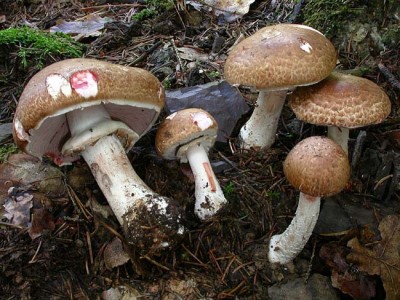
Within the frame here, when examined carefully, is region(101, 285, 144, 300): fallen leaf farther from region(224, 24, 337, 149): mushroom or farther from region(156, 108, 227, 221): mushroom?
region(224, 24, 337, 149): mushroom

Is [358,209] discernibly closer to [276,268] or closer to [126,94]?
[276,268]

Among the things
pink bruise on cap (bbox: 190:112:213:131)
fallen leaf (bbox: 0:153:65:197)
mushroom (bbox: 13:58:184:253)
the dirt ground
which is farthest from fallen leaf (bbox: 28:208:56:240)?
pink bruise on cap (bbox: 190:112:213:131)

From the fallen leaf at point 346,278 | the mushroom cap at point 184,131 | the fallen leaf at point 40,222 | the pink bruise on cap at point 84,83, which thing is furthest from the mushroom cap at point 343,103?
the fallen leaf at point 40,222

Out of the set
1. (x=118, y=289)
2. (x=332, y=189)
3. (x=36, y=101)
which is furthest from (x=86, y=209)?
(x=332, y=189)

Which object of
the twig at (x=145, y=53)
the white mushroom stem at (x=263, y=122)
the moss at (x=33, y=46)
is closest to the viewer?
the white mushroom stem at (x=263, y=122)

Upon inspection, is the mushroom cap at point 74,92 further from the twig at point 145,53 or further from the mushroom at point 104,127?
the twig at point 145,53
